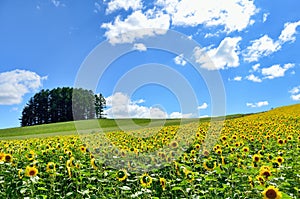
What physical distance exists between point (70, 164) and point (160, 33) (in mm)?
5005

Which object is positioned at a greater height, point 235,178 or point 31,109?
point 31,109

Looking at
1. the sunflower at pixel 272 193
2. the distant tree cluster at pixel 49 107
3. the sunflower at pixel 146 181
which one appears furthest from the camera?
the distant tree cluster at pixel 49 107

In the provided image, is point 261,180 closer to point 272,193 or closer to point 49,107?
point 272,193

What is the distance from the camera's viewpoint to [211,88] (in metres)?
7.63

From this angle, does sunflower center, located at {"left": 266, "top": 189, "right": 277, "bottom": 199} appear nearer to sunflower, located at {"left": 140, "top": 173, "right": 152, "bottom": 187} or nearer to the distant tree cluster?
sunflower, located at {"left": 140, "top": 173, "right": 152, "bottom": 187}

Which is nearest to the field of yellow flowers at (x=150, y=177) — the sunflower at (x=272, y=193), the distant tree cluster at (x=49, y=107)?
the sunflower at (x=272, y=193)

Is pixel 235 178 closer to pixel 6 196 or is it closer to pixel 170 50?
pixel 6 196

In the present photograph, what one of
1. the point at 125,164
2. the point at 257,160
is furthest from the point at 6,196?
the point at 257,160

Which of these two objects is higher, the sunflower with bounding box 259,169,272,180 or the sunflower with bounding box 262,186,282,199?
the sunflower with bounding box 259,169,272,180

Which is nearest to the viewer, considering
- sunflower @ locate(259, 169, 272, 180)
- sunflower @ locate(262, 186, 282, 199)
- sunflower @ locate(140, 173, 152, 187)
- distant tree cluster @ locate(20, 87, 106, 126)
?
sunflower @ locate(262, 186, 282, 199)

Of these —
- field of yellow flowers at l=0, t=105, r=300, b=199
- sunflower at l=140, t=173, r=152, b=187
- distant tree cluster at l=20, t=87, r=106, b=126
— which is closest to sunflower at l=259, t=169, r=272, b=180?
field of yellow flowers at l=0, t=105, r=300, b=199

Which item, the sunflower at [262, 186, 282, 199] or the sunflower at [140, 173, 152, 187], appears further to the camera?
the sunflower at [140, 173, 152, 187]

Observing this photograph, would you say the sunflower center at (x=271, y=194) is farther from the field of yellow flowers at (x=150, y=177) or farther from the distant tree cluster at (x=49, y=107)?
the distant tree cluster at (x=49, y=107)

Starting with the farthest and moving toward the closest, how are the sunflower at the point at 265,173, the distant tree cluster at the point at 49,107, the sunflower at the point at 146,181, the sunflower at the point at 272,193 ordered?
the distant tree cluster at the point at 49,107 → the sunflower at the point at 146,181 → the sunflower at the point at 265,173 → the sunflower at the point at 272,193
